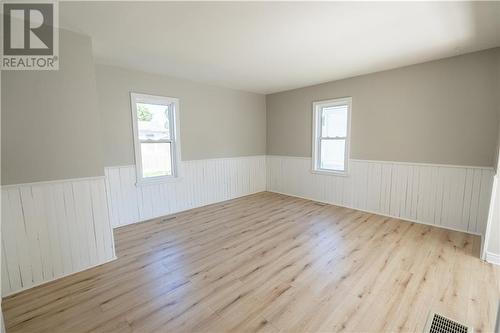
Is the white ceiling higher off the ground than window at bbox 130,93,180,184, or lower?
higher

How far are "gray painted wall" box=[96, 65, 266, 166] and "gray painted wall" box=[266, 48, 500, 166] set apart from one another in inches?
67.3

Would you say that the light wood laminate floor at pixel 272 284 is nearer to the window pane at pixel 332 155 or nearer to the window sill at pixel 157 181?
the window sill at pixel 157 181

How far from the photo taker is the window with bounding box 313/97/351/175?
14.5 feet

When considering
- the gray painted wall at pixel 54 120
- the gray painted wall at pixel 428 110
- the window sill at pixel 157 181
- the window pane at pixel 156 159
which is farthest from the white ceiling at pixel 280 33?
the window sill at pixel 157 181

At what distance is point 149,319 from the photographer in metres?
1.75

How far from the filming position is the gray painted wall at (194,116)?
3.48 meters

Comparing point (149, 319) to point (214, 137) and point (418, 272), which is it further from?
point (214, 137)

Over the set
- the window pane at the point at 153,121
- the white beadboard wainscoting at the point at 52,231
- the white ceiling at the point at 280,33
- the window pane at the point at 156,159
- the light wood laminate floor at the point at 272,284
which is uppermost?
the white ceiling at the point at 280,33

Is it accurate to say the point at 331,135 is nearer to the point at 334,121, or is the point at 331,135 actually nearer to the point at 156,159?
the point at 334,121

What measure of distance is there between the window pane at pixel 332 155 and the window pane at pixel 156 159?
3.20 metres

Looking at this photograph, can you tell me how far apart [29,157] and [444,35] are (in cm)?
451

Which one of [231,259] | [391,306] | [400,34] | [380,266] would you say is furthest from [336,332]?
[400,34]

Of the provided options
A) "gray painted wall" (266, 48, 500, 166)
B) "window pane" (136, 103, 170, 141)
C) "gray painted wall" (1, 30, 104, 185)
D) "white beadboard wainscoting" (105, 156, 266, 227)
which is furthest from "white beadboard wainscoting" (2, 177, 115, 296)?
"gray painted wall" (266, 48, 500, 166)

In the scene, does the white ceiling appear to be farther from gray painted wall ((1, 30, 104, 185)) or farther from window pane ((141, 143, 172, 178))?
window pane ((141, 143, 172, 178))
